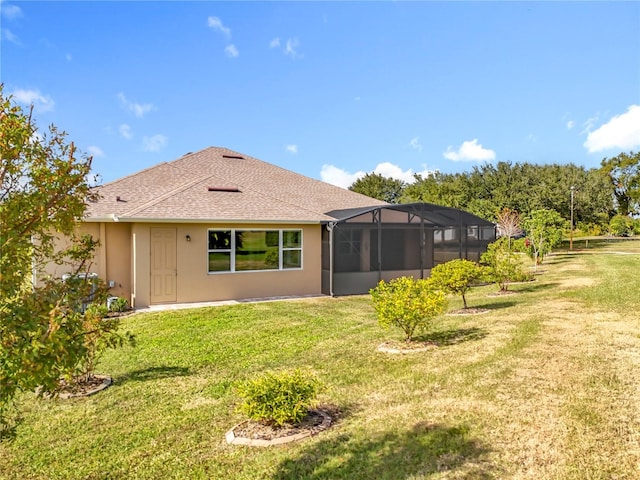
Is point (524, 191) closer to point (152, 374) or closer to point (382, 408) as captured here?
point (382, 408)

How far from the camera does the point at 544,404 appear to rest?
5125 mm

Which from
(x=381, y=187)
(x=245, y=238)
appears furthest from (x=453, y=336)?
(x=381, y=187)

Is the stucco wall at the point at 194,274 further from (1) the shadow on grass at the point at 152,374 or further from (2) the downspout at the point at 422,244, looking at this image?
(1) the shadow on grass at the point at 152,374

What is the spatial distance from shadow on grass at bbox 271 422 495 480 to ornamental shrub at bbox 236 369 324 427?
519 millimetres

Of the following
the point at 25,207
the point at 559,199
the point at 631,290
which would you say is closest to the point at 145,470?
the point at 25,207

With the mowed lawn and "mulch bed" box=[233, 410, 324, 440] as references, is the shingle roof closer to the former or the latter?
the mowed lawn

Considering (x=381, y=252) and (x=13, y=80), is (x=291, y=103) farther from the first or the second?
(x=13, y=80)

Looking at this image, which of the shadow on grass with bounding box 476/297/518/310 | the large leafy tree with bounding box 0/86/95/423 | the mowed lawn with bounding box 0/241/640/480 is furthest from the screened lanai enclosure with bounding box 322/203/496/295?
the large leafy tree with bounding box 0/86/95/423

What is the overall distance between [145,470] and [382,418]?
2723 millimetres

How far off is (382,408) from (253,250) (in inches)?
430

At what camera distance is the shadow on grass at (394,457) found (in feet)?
13.2

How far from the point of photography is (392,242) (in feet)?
58.2

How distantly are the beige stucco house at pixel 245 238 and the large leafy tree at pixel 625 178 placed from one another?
193ft

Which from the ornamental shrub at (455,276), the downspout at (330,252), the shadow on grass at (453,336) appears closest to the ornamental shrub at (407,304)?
the shadow on grass at (453,336)
